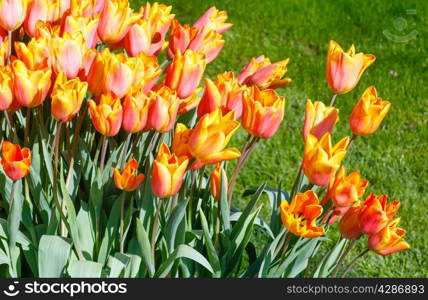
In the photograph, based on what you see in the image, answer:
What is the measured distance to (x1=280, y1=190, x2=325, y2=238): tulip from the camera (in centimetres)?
149

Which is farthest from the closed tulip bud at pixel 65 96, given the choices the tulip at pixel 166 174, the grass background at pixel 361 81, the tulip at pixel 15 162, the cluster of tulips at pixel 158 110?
the grass background at pixel 361 81

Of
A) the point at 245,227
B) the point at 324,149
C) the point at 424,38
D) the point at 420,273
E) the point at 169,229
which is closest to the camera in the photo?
the point at 324,149

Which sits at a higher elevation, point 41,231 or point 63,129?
point 63,129

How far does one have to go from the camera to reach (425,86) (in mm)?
4035

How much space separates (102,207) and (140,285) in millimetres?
285

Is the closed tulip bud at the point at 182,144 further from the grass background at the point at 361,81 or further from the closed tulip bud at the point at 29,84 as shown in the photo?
the grass background at the point at 361,81

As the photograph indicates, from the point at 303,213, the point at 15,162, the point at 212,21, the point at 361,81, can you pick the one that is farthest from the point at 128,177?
the point at 361,81

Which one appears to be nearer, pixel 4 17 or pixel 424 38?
pixel 4 17

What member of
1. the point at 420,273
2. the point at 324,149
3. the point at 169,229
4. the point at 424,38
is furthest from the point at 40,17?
the point at 424,38

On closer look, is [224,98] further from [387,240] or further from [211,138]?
[387,240]

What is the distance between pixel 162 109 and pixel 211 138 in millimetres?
129

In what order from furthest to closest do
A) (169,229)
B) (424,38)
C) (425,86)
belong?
1. (424,38)
2. (425,86)
3. (169,229)

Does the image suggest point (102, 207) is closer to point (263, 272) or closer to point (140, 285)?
point (140, 285)

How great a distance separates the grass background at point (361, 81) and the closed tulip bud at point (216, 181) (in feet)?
3.75
